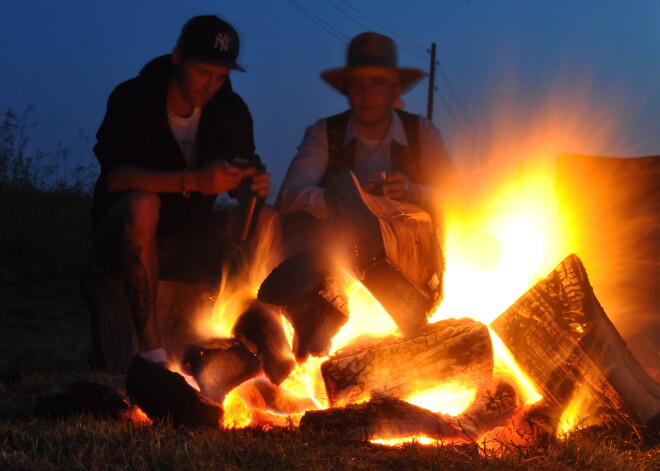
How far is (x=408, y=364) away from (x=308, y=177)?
1839 mm

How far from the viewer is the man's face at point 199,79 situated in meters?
3.93

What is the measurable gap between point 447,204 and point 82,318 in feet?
11.7

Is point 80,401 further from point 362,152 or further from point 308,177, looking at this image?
point 362,152

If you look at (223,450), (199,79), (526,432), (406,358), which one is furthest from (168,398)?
(199,79)

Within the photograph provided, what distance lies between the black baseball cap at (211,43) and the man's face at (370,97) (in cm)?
90

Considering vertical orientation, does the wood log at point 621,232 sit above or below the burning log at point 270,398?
above

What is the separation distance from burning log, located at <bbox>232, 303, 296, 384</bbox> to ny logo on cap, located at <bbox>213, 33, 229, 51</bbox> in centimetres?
146

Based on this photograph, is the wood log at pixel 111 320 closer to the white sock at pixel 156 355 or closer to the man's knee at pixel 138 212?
the man's knee at pixel 138 212

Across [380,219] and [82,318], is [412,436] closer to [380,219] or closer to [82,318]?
[380,219]

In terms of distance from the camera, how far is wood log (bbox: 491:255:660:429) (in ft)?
9.70

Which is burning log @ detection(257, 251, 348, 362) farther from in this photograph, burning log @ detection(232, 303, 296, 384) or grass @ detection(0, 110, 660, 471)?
grass @ detection(0, 110, 660, 471)

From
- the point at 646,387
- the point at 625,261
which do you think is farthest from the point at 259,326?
the point at 625,261

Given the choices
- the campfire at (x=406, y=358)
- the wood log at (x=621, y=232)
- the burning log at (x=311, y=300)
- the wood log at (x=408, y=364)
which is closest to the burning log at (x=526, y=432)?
the campfire at (x=406, y=358)

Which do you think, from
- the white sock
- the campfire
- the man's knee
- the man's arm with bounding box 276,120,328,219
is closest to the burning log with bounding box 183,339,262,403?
the campfire
